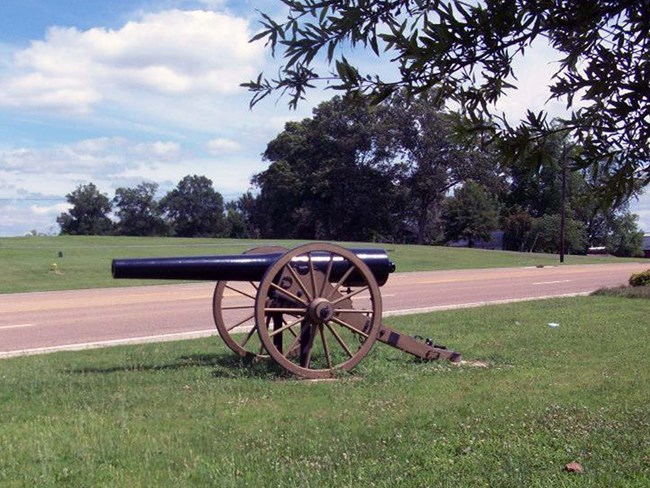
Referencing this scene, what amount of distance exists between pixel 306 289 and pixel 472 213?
61537mm

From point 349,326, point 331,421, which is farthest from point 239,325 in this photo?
point 331,421

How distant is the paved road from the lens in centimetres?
1240

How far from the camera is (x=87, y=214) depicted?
266 ft

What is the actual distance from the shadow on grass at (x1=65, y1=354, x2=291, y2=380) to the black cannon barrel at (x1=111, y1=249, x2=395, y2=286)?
3.23 ft

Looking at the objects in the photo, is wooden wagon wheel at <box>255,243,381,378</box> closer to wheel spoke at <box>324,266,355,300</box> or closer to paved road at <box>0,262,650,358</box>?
wheel spoke at <box>324,266,355,300</box>

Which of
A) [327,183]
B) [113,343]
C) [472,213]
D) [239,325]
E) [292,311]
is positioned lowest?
[113,343]

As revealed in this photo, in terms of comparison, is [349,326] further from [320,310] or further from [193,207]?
[193,207]

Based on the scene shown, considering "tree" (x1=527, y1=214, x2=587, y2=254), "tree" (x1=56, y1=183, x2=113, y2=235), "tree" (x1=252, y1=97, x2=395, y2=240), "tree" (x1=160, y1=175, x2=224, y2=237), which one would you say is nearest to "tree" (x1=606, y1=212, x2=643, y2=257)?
"tree" (x1=527, y1=214, x2=587, y2=254)

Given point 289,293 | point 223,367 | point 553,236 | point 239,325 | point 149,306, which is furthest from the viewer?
point 553,236

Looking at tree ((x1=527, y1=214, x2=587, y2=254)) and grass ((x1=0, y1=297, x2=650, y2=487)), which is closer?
grass ((x1=0, y1=297, x2=650, y2=487))

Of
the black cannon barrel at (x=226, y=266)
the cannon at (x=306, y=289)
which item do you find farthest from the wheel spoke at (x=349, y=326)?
the black cannon barrel at (x=226, y=266)

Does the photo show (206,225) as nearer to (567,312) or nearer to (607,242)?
(607,242)

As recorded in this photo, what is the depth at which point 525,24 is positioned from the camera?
2928 millimetres

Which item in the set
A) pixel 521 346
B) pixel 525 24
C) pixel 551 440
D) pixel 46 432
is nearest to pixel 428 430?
pixel 551 440
